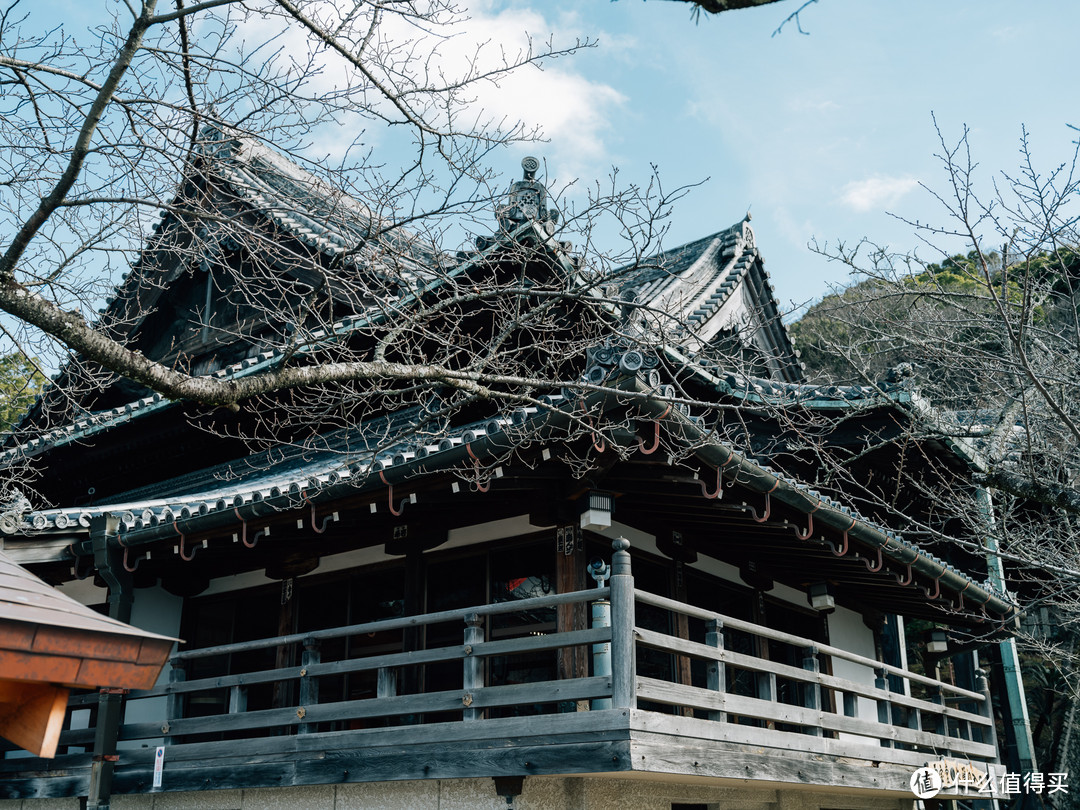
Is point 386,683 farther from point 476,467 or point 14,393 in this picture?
point 14,393

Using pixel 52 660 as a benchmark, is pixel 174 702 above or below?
above

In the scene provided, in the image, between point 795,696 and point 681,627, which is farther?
point 795,696

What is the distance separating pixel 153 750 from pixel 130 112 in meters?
5.58

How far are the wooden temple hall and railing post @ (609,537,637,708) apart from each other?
0.02 metres

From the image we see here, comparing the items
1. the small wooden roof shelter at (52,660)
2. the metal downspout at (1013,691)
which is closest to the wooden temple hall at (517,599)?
the metal downspout at (1013,691)

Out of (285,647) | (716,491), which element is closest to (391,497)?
(716,491)

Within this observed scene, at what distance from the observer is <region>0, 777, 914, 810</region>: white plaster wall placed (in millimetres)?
6953

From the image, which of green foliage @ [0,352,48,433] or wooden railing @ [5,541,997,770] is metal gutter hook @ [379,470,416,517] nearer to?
wooden railing @ [5,541,997,770]

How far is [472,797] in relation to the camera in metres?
7.06

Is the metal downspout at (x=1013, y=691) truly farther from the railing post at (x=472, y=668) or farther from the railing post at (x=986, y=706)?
the railing post at (x=472, y=668)

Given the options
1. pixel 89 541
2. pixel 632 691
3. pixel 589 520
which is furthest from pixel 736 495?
pixel 89 541

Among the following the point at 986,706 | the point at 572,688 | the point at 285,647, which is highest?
the point at 285,647

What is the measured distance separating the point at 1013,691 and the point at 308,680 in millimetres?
9594

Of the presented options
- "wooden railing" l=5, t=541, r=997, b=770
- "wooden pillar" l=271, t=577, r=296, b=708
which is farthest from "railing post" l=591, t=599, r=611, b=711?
"wooden pillar" l=271, t=577, r=296, b=708
